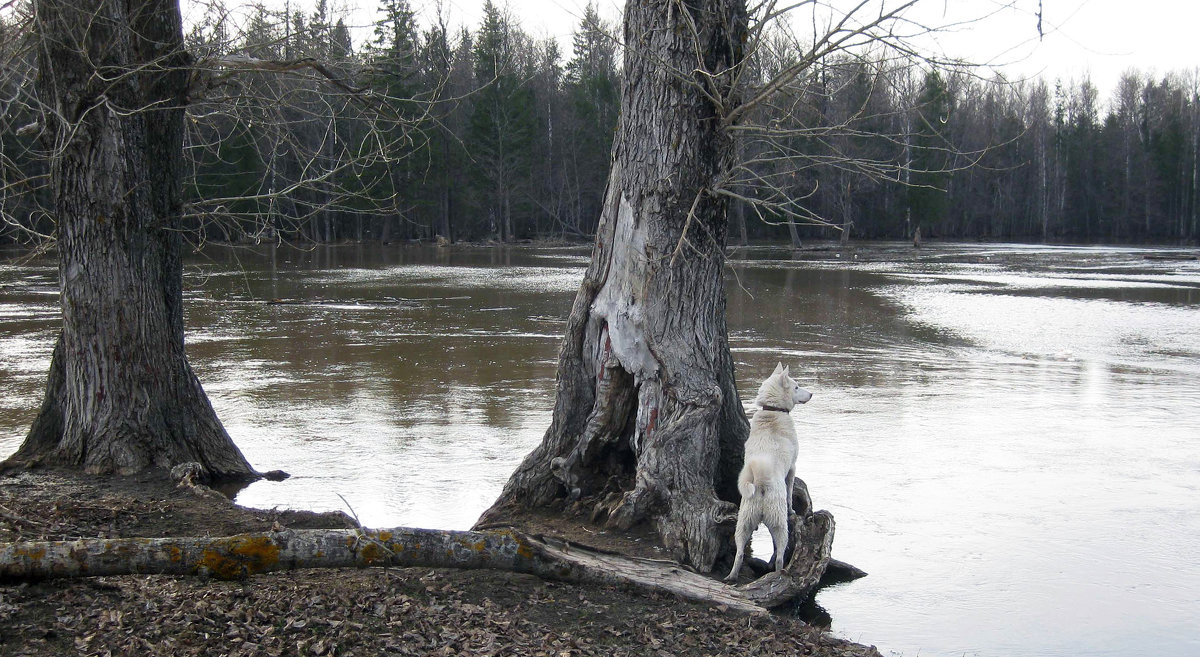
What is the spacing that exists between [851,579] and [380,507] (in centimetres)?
399

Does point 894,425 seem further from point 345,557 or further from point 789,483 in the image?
point 345,557

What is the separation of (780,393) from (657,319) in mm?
1089

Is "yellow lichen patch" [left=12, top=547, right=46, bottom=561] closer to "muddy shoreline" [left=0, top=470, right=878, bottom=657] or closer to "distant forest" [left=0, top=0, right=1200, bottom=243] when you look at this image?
"muddy shoreline" [left=0, top=470, right=878, bottom=657]

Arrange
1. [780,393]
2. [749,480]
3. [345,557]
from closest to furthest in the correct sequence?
[345,557]
[749,480]
[780,393]

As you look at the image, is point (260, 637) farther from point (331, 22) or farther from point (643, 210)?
point (331, 22)

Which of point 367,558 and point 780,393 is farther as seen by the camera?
point 780,393

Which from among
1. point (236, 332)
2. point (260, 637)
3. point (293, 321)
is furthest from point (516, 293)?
point (260, 637)

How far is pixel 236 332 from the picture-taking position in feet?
62.5

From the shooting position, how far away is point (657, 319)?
741 cm

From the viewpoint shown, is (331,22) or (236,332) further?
(236,332)

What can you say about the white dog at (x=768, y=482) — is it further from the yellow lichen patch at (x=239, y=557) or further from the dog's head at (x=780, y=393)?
the yellow lichen patch at (x=239, y=557)

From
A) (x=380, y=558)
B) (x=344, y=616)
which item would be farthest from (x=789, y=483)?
(x=344, y=616)

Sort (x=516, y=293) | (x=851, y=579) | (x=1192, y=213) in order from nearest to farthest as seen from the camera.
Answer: (x=851, y=579) → (x=516, y=293) → (x=1192, y=213)

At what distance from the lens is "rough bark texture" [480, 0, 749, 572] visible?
7.21 m
